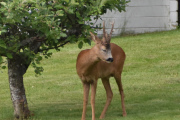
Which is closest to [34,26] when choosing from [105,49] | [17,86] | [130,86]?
[105,49]

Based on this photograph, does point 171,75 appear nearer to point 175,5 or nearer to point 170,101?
point 170,101

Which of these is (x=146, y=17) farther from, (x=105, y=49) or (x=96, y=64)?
(x=105, y=49)

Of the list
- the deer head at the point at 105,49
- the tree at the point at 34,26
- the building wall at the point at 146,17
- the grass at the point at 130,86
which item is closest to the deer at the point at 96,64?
the deer head at the point at 105,49

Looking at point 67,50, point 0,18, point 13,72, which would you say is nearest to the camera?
point 0,18

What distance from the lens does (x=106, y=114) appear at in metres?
9.55

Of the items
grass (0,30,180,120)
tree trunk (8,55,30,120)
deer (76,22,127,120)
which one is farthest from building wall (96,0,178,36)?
tree trunk (8,55,30,120)

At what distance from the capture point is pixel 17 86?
9195mm

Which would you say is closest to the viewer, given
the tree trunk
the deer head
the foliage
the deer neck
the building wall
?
the foliage

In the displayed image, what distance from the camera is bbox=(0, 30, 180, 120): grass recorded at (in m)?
9.71

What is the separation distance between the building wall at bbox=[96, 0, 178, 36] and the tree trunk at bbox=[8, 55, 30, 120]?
35.6ft

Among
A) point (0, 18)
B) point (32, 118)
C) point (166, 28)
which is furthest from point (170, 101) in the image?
point (166, 28)

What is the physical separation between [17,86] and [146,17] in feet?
38.6

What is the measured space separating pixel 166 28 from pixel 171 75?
621 cm

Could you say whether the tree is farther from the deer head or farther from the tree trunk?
the deer head
